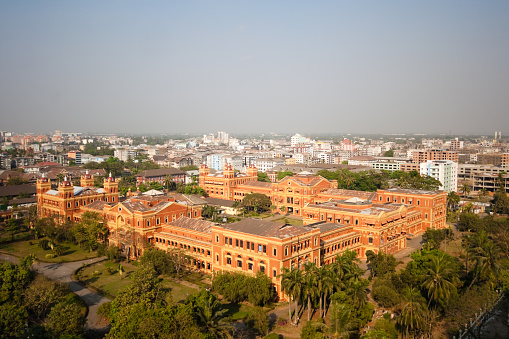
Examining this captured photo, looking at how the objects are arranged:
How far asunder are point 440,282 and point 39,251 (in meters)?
53.3

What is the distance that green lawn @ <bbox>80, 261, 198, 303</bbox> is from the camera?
140 feet

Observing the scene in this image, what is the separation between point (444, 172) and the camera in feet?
352

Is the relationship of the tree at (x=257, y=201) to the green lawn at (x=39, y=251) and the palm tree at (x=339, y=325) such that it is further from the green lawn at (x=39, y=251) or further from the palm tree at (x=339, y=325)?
the palm tree at (x=339, y=325)

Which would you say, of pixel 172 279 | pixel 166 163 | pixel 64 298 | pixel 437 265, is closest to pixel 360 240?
pixel 437 265

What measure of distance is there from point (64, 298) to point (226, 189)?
200ft

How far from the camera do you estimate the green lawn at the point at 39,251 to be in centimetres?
5547

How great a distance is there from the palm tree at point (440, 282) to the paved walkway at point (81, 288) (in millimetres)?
Answer: 28274

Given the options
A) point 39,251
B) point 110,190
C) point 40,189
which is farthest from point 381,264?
point 40,189

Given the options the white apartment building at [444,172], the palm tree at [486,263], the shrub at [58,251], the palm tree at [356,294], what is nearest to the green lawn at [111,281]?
the shrub at [58,251]

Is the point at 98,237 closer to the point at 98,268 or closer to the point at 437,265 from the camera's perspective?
the point at 98,268

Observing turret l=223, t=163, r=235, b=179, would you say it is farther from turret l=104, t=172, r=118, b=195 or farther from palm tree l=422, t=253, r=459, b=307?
palm tree l=422, t=253, r=459, b=307

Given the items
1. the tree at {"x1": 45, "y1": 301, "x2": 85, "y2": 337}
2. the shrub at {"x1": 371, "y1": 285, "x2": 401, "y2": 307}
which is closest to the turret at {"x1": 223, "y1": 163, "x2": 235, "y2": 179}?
the shrub at {"x1": 371, "y1": 285, "x2": 401, "y2": 307}

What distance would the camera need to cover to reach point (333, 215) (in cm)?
5891

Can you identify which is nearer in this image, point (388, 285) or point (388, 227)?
point (388, 285)
